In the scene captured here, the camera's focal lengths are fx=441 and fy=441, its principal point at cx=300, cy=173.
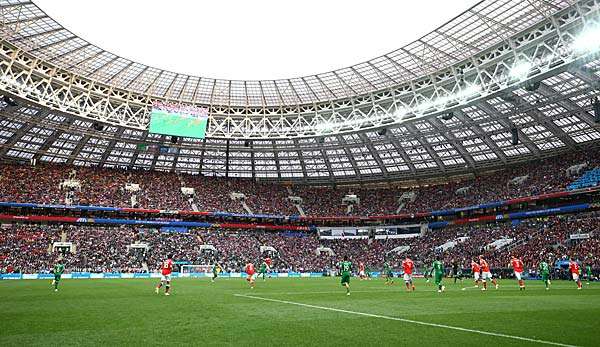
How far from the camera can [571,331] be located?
407 inches

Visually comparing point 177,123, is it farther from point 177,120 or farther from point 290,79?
point 290,79

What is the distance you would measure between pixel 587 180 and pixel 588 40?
956 inches

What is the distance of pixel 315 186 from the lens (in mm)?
76625

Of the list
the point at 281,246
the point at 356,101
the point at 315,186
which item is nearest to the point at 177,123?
the point at 356,101

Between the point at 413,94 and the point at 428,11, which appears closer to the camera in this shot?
the point at 428,11

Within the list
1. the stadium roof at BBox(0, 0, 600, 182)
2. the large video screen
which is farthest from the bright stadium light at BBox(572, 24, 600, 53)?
the large video screen

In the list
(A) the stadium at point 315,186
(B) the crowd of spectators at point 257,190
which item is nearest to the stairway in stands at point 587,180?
(A) the stadium at point 315,186

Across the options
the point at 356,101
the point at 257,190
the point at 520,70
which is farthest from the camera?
the point at 257,190

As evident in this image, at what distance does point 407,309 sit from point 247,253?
47.7 meters

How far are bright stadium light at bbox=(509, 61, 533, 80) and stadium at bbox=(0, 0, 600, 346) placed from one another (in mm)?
168

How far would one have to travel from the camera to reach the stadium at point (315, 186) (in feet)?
56.5

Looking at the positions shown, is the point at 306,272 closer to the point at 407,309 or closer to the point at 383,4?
the point at 383,4

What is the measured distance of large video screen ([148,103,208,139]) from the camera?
45281 mm

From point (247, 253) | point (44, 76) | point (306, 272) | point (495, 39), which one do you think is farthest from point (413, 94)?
point (44, 76)
